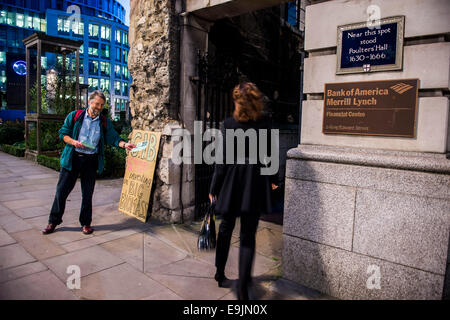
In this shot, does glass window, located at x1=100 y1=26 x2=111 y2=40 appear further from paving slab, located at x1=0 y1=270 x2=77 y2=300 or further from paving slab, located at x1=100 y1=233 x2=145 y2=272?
paving slab, located at x1=0 y1=270 x2=77 y2=300

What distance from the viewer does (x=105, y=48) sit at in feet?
186

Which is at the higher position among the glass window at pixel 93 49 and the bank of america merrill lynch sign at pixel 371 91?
the glass window at pixel 93 49

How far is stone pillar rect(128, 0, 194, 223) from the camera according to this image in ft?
16.7

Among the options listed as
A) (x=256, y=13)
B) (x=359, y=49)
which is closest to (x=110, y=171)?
(x=256, y=13)

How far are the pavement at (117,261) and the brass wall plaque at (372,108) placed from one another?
177cm

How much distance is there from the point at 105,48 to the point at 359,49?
61.3m

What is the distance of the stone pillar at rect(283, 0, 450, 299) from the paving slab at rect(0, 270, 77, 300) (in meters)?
2.35

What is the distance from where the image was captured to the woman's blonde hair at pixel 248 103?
2.92 m

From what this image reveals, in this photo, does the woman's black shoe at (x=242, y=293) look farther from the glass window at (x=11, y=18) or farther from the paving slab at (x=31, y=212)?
the glass window at (x=11, y=18)

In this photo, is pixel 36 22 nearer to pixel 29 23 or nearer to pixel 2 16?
pixel 29 23

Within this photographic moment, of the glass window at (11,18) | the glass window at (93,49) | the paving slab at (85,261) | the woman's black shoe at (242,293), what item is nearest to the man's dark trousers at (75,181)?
the paving slab at (85,261)

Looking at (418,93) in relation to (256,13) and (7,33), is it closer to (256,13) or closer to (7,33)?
(256,13)

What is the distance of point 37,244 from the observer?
4152 mm

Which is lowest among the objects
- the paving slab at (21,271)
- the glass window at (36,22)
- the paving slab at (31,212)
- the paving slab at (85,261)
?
the paving slab at (85,261)
